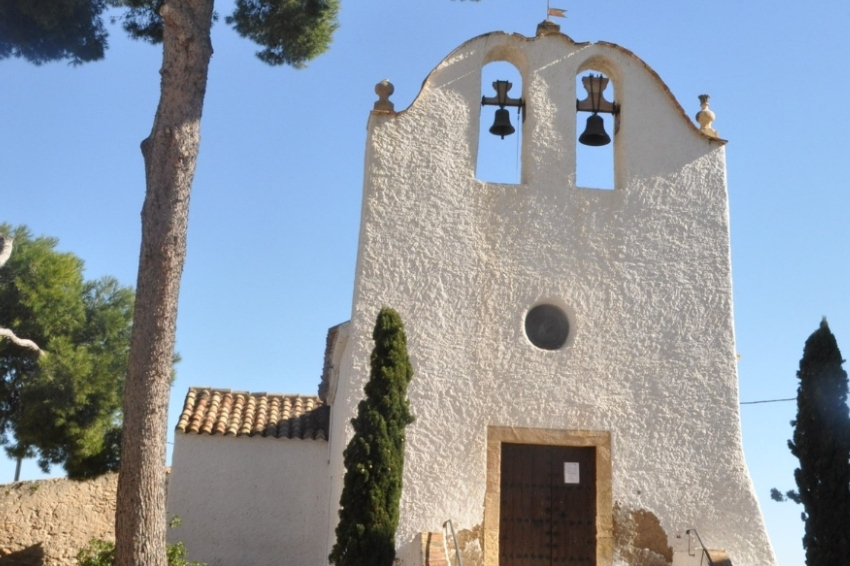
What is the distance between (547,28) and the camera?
11797 millimetres

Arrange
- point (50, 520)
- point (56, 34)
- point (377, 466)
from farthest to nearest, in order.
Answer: point (50, 520) → point (56, 34) → point (377, 466)

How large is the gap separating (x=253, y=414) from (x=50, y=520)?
11.5 feet

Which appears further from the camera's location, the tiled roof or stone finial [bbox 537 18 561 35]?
the tiled roof

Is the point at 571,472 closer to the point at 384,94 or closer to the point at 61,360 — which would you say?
the point at 384,94

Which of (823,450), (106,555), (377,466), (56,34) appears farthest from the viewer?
(56,34)

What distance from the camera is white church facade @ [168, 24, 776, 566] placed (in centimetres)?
1034

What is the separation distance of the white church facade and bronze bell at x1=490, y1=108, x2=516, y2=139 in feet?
0.85

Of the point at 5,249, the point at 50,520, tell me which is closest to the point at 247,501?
the point at 50,520

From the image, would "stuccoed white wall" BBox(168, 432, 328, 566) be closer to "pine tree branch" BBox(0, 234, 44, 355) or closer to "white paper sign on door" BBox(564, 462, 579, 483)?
"pine tree branch" BBox(0, 234, 44, 355)

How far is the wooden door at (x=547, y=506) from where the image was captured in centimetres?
1027

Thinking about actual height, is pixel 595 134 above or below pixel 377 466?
above

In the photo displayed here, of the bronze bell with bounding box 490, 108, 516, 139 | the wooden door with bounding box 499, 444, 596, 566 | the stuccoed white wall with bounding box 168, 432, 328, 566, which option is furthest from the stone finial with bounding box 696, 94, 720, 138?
the stuccoed white wall with bounding box 168, 432, 328, 566

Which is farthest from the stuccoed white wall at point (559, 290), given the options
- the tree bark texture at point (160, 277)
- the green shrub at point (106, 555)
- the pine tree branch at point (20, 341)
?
the pine tree branch at point (20, 341)

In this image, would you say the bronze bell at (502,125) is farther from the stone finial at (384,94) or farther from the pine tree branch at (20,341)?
the pine tree branch at (20,341)
